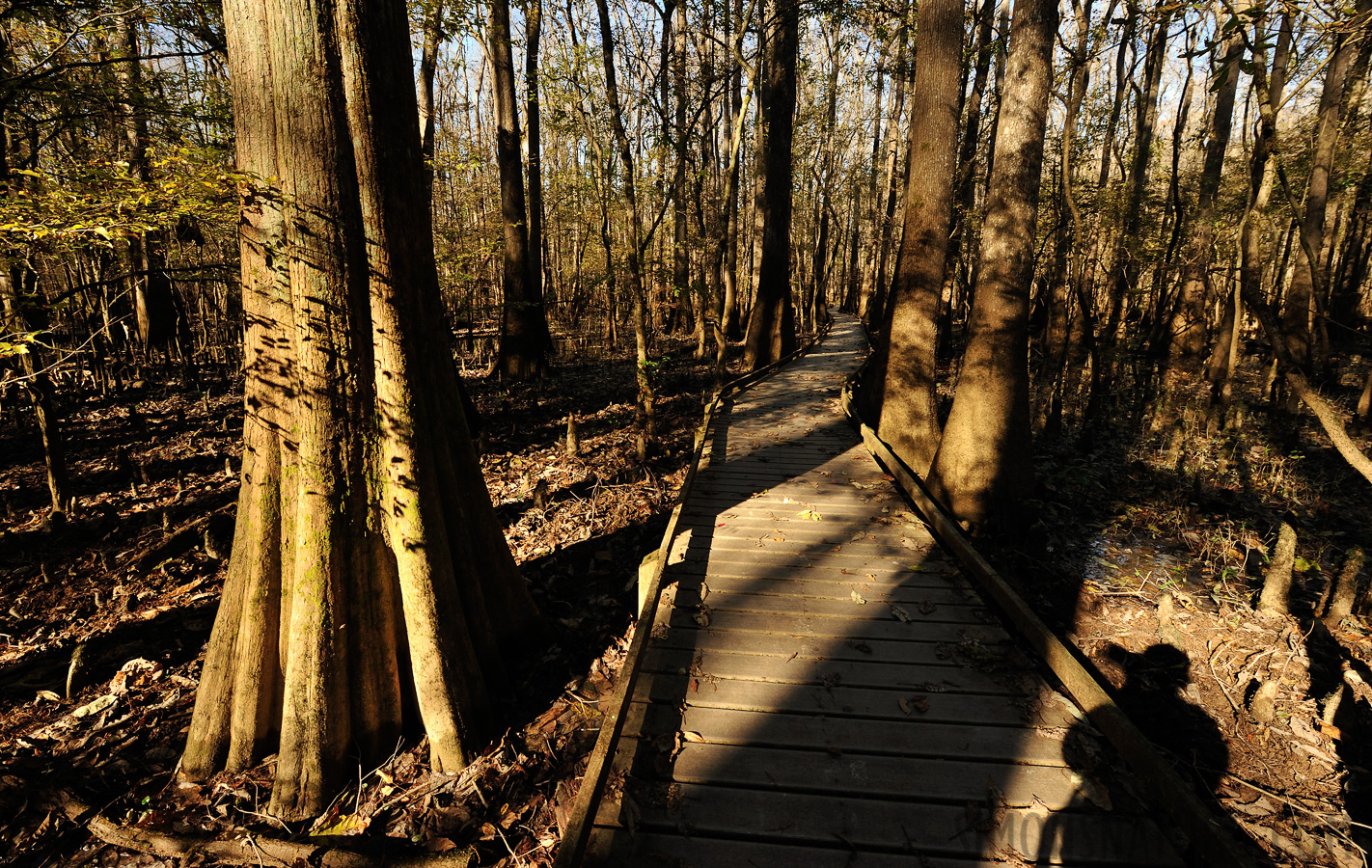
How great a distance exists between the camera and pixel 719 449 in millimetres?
7957

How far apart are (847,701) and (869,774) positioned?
0.50 m

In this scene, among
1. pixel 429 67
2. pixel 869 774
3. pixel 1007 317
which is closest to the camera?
pixel 869 774

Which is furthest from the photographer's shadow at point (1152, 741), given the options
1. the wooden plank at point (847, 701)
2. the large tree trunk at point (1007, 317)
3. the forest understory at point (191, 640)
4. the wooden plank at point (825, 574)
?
the forest understory at point (191, 640)

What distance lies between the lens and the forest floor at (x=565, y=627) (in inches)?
126

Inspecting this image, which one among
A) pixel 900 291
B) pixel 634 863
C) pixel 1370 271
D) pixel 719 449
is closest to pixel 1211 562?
pixel 900 291

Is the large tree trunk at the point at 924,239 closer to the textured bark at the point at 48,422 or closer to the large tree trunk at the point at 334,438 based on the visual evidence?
the large tree trunk at the point at 334,438

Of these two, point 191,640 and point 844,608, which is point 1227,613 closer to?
point 844,608

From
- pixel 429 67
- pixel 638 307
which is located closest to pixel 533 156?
pixel 429 67

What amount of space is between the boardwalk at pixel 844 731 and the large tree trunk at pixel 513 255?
9.63m

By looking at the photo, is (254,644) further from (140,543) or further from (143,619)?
(140,543)

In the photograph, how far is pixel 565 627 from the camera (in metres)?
4.85

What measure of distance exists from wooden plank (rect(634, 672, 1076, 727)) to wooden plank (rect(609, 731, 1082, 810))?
11.4 inches

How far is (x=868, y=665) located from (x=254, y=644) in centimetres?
373

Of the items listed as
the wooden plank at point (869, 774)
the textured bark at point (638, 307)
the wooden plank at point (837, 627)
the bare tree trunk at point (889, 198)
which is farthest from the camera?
the bare tree trunk at point (889, 198)
